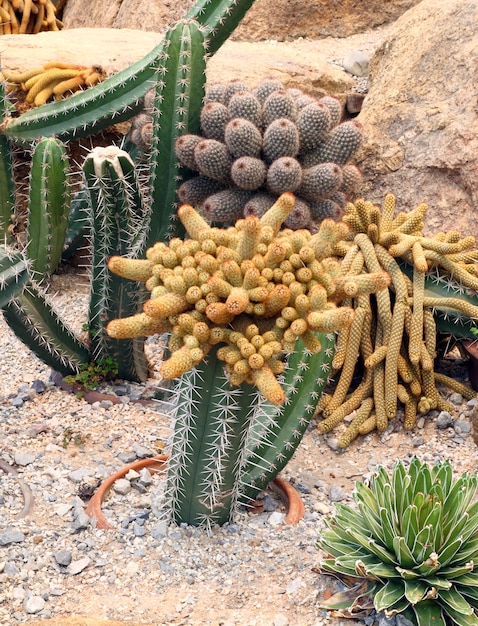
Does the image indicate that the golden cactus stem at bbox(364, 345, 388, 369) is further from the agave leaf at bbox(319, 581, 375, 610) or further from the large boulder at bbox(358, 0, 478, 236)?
the agave leaf at bbox(319, 581, 375, 610)

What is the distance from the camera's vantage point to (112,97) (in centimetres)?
473

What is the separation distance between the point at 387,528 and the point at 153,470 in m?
1.17

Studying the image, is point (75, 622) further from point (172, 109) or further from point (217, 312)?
point (172, 109)

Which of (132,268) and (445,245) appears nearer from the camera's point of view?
(132,268)

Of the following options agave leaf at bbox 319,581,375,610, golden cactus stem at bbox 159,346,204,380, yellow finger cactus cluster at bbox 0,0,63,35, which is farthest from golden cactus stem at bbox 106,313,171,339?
yellow finger cactus cluster at bbox 0,0,63,35

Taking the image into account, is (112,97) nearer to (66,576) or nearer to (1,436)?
(1,436)

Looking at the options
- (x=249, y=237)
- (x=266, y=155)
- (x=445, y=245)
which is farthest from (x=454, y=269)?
(x=249, y=237)

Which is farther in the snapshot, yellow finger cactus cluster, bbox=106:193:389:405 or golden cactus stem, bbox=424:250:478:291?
golden cactus stem, bbox=424:250:478:291

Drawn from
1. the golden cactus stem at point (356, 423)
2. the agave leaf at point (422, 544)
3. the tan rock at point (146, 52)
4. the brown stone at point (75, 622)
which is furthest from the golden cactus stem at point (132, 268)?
the tan rock at point (146, 52)

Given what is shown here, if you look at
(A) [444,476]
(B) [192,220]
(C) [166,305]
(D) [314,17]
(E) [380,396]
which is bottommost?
(E) [380,396]

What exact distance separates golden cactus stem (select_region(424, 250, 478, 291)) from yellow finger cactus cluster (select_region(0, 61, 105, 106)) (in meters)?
2.64

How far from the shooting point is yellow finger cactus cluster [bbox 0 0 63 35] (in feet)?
26.2

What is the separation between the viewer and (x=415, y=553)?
2422mm

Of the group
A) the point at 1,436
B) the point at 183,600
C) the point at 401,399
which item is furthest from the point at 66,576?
the point at 401,399
